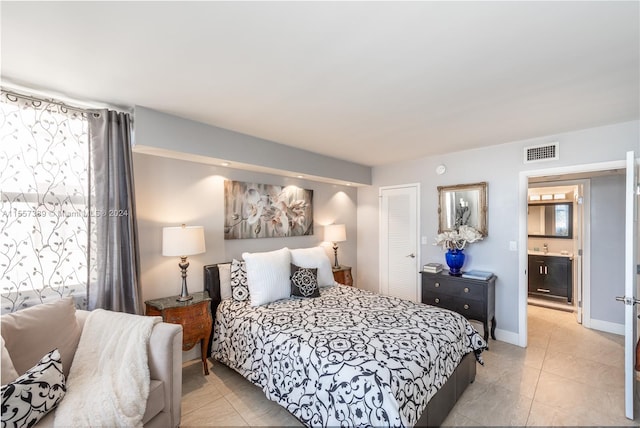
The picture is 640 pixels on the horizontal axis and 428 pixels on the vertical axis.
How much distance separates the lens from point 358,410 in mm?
1513

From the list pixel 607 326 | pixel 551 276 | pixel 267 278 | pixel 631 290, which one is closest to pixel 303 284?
pixel 267 278

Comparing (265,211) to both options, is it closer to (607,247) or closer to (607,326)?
(607,247)

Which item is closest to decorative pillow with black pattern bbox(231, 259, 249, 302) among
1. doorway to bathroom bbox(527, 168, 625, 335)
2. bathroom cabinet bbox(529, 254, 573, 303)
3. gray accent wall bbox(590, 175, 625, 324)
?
doorway to bathroom bbox(527, 168, 625, 335)

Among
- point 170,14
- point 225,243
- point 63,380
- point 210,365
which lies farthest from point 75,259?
point 170,14

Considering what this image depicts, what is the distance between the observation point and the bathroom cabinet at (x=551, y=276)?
4.60 metres

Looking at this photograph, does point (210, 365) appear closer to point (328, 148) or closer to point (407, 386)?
point (407, 386)

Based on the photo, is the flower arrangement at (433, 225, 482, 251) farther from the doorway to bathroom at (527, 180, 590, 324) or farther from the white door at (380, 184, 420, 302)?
the doorway to bathroom at (527, 180, 590, 324)

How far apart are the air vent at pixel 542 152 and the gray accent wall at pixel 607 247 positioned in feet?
4.07

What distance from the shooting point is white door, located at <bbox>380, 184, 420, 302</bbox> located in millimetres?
4219

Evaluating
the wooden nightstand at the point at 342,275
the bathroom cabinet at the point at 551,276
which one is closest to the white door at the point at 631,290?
the wooden nightstand at the point at 342,275

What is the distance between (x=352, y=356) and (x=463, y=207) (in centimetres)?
283

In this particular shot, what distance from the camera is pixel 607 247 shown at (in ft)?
11.7

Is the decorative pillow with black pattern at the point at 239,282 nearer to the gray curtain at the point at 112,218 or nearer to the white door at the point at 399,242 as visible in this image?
the gray curtain at the point at 112,218

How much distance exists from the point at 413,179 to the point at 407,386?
3.22 meters
